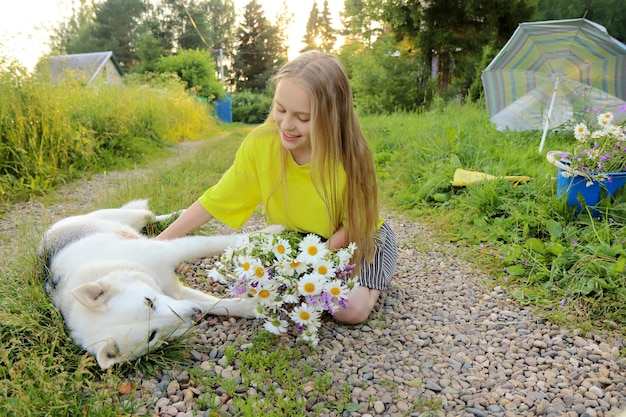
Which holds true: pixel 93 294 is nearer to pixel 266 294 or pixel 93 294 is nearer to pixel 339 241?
pixel 266 294

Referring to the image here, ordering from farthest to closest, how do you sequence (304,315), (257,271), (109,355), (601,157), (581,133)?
(581,133)
(601,157)
(304,315)
(257,271)
(109,355)

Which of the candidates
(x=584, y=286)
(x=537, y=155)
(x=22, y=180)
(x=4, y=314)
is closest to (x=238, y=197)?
(x=4, y=314)

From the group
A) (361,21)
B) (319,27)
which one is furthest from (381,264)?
(319,27)

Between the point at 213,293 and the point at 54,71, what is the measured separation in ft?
25.1

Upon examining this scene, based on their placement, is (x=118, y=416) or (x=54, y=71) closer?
(x=118, y=416)

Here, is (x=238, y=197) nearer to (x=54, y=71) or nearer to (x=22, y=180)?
(x=22, y=180)

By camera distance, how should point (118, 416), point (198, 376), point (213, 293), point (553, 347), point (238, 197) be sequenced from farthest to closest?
point (213, 293), point (238, 197), point (553, 347), point (198, 376), point (118, 416)

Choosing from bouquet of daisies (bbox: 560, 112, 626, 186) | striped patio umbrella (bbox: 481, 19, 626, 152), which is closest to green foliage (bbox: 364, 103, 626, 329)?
bouquet of daisies (bbox: 560, 112, 626, 186)

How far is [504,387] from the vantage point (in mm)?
2107

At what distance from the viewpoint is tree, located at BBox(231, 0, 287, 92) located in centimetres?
4075

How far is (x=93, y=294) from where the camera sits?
1949mm

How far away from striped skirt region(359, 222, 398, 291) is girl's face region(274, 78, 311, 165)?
925 mm

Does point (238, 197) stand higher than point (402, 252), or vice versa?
point (238, 197)

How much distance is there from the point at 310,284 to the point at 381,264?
100 centimetres
